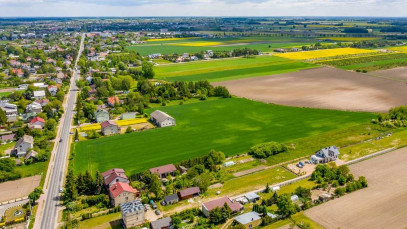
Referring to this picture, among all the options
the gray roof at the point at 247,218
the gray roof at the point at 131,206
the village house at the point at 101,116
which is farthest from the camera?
the village house at the point at 101,116

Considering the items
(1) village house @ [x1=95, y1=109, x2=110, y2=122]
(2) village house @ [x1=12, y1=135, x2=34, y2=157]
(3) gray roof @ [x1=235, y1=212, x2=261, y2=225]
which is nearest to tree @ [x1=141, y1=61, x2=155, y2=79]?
(1) village house @ [x1=95, y1=109, x2=110, y2=122]

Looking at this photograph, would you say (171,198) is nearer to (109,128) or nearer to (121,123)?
(109,128)

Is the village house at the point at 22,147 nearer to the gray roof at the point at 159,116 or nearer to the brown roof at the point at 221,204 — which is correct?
the gray roof at the point at 159,116

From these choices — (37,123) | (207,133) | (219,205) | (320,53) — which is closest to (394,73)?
(320,53)

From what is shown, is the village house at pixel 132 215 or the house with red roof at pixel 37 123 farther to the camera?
the house with red roof at pixel 37 123

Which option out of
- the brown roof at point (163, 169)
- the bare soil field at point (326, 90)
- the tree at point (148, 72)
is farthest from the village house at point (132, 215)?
the tree at point (148, 72)

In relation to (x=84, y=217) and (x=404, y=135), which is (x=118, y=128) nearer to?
(x=84, y=217)

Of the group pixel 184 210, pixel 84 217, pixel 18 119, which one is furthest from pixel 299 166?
pixel 18 119
